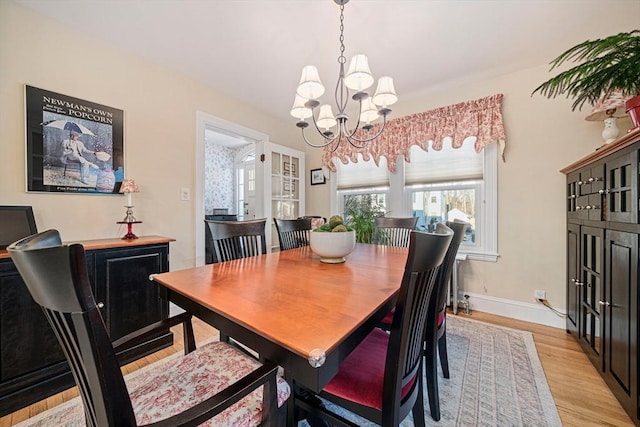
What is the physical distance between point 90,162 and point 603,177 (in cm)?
369

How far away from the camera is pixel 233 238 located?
1750 mm

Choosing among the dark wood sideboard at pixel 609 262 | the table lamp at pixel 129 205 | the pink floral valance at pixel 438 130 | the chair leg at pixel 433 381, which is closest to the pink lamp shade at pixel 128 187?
the table lamp at pixel 129 205

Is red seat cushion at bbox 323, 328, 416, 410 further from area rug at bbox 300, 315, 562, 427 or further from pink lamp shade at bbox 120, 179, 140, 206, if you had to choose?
pink lamp shade at bbox 120, 179, 140, 206

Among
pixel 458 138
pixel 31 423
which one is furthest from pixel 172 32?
pixel 458 138

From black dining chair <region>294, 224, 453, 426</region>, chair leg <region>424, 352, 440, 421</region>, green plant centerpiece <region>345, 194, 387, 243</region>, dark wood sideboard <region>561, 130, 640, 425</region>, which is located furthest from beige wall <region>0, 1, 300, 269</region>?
dark wood sideboard <region>561, 130, 640, 425</region>

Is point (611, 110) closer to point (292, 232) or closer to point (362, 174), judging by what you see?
point (362, 174)

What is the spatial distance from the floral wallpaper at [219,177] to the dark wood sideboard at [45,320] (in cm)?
379

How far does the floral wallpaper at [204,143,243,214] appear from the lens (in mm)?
5617

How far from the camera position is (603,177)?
160cm

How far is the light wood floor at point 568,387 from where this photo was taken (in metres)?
1.34

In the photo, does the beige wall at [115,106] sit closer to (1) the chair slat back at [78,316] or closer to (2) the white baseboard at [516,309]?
(1) the chair slat back at [78,316]

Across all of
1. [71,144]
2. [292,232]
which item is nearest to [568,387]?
[292,232]

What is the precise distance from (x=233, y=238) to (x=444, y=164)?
258cm

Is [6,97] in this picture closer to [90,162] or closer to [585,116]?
[90,162]
